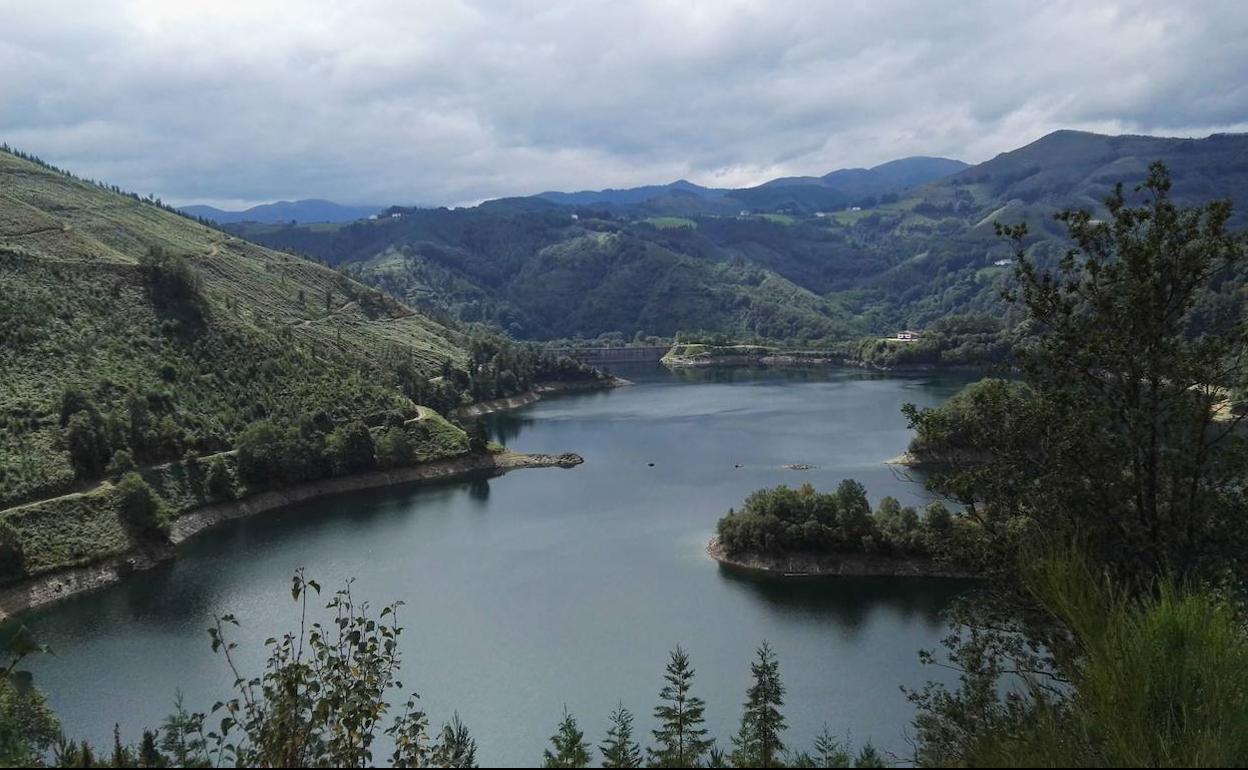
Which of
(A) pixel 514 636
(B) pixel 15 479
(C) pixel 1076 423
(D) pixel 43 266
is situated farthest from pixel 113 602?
(C) pixel 1076 423

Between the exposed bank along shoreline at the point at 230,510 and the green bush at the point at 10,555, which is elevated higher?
the green bush at the point at 10,555

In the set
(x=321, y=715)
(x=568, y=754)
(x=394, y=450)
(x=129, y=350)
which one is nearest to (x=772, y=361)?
(x=394, y=450)

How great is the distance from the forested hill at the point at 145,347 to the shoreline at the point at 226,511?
18.5 feet

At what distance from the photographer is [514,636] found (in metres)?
39.8

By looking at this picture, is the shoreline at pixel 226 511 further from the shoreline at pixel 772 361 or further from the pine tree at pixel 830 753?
the shoreline at pixel 772 361

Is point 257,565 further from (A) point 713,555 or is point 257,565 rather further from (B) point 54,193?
(B) point 54,193

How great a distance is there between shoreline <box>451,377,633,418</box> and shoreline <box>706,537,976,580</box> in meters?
54.9

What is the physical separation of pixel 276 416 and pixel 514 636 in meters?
41.4

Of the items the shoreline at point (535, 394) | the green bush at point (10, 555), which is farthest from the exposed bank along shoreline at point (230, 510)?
the shoreline at point (535, 394)

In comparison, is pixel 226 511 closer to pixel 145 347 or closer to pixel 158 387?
pixel 158 387

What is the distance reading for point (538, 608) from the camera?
143 feet

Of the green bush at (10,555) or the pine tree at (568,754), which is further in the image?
the green bush at (10,555)

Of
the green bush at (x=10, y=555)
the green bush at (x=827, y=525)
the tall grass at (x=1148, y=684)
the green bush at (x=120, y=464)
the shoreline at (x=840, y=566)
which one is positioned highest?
the tall grass at (x=1148, y=684)

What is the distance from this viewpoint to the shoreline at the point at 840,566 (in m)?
45.9
